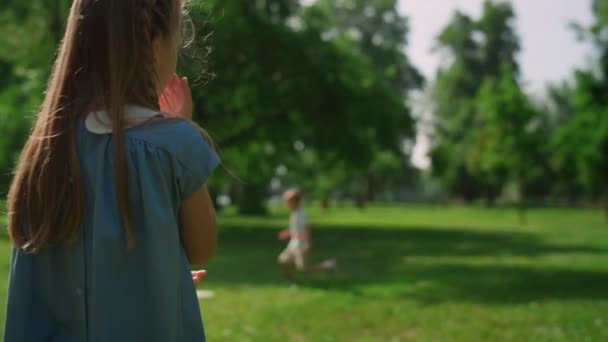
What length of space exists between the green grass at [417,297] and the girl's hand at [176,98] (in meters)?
5.60

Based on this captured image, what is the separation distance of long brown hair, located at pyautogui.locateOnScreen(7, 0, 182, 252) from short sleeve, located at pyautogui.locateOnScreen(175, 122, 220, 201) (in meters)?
0.14

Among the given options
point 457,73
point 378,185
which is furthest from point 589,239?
point 378,185

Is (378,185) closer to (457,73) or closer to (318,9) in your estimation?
(457,73)

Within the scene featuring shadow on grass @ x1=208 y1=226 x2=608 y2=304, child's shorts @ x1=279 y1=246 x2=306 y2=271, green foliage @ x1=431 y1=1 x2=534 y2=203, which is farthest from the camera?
green foliage @ x1=431 y1=1 x2=534 y2=203

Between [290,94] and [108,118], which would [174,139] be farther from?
[290,94]

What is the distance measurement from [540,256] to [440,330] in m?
10.7

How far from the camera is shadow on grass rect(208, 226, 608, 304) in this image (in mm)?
10961

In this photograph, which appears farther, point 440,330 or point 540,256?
point 540,256

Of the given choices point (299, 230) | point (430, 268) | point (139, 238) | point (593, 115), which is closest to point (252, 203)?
point (593, 115)

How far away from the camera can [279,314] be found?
8.86 m

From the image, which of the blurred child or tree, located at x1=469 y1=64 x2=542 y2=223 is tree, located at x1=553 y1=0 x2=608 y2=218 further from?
the blurred child

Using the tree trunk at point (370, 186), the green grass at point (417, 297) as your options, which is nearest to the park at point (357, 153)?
the green grass at point (417, 297)

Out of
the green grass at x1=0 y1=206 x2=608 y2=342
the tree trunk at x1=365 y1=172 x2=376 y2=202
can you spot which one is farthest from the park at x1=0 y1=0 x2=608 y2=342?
the tree trunk at x1=365 y1=172 x2=376 y2=202

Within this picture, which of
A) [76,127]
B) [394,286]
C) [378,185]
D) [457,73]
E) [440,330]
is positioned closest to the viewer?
[76,127]
